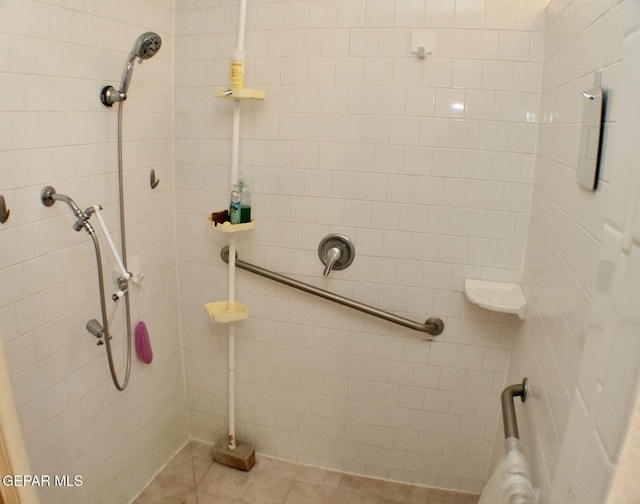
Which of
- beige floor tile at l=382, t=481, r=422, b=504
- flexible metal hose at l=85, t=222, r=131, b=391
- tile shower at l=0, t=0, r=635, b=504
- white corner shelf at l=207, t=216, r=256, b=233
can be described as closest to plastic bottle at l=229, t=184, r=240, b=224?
white corner shelf at l=207, t=216, r=256, b=233

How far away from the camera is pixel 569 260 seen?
1085 millimetres

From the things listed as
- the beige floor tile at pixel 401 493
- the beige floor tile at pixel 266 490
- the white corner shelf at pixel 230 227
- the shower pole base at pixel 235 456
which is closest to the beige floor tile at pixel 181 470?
the shower pole base at pixel 235 456

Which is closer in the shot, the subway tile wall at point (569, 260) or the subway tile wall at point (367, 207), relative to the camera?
the subway tile wall at point (569, 260)

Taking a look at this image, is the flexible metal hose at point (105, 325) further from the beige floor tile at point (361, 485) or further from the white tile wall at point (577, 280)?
the white tile wall at point (577, 280)

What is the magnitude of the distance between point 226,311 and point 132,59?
3.32ft

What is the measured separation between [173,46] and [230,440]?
1.74 meters

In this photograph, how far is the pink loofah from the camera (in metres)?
1.92

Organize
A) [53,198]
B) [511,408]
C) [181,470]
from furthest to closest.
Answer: [181,470] < [53,198] < [511,408]

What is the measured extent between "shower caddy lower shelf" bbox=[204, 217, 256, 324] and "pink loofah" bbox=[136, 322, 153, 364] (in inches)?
10.3

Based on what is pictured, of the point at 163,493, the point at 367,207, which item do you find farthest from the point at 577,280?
the point at 163,493

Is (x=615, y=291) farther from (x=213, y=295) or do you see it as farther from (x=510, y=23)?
(x=213, y=295)

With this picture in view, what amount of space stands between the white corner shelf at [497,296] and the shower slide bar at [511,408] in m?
0.26

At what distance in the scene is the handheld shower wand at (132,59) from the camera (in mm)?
1510

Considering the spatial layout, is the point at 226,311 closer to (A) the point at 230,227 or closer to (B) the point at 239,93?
(A) the point at 230,227
